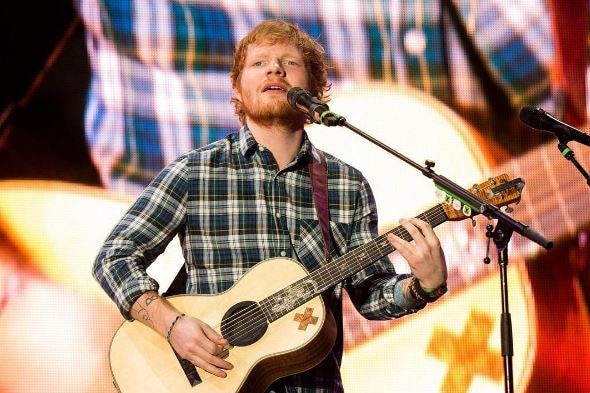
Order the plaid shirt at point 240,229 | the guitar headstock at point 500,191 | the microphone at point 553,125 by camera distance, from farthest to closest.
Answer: the plaid shirt at point 240,229, the microphone at point 553,125, the guitar headstock at point 500,191

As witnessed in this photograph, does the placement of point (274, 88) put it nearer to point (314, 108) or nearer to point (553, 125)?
point (314, 108)

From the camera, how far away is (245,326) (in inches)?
115

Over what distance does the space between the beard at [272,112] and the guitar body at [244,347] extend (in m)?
0.59

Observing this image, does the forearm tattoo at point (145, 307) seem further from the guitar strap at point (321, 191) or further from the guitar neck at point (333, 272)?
the guitar strap at point (321, 191)

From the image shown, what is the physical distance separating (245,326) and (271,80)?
951 millimetres

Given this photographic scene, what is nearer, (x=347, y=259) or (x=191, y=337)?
(x=191, y=337)

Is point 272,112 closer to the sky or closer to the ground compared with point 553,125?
closer to the sky

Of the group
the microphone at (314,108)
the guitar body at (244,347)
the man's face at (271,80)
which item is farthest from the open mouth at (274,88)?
the guitar body at (244,347)

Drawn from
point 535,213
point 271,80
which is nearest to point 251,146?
point 271,80

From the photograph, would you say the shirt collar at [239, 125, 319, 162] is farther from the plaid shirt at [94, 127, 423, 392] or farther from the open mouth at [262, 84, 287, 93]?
the open mouth at [262, 84, 287, 93]

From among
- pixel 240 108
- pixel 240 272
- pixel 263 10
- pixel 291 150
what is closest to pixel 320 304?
pixel 240 272

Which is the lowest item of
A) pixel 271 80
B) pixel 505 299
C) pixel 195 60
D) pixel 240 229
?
pixel 505 299

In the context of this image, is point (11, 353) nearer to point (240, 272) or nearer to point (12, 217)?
point (12, 217)

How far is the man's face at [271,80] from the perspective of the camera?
3.25 meters
